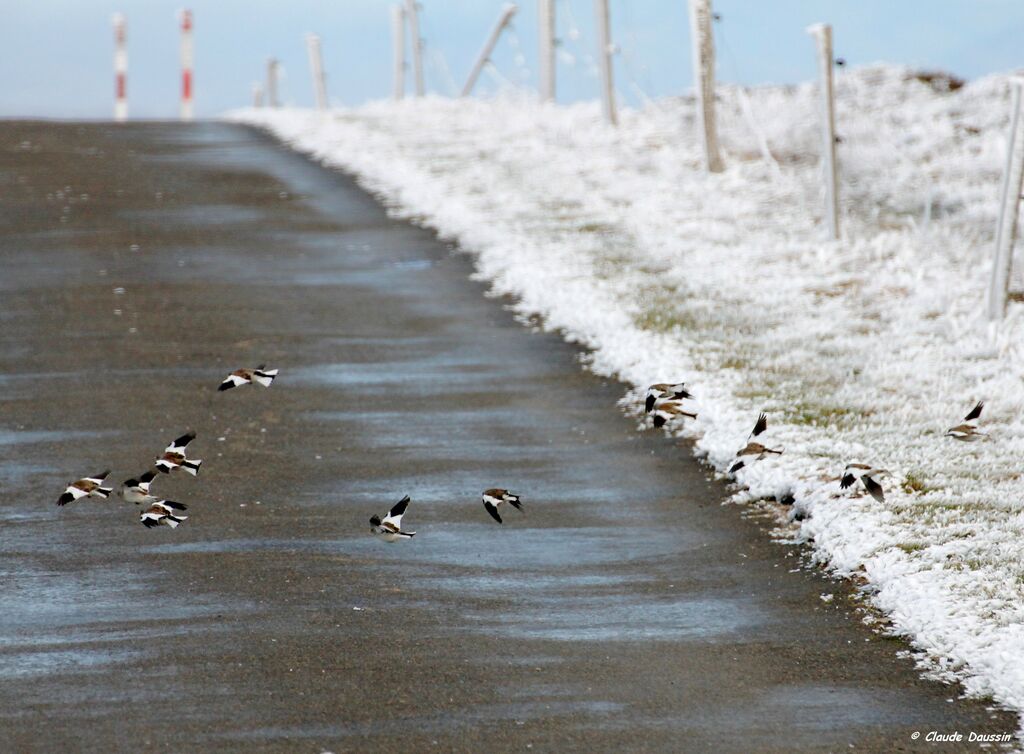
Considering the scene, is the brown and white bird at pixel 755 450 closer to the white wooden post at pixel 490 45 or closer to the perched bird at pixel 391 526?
the perched bird at pixel 391 526

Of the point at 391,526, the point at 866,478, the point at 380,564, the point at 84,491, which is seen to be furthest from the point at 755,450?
the point at 84,491

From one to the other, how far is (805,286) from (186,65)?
101ft

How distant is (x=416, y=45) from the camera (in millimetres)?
33000

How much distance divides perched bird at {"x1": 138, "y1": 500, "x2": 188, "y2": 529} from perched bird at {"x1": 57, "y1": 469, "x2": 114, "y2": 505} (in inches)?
13.3

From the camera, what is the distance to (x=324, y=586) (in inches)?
268

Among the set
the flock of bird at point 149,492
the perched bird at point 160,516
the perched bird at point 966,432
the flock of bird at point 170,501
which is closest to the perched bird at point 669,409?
the flock of bird at point 170,501

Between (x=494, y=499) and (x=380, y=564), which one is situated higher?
(x=494, y=499)

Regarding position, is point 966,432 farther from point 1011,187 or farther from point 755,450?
point 1011,187

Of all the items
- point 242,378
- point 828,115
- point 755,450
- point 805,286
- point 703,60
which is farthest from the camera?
point 703,60

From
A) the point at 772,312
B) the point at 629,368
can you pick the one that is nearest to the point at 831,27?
the point at 772,312

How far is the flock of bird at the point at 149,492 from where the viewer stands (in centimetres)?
758

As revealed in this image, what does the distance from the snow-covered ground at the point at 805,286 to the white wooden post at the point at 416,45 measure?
4.22 metres

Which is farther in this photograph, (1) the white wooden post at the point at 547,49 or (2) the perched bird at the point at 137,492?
(1) the white wooden post at the point at 547,49

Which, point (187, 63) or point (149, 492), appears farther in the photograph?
point (187, 63)
